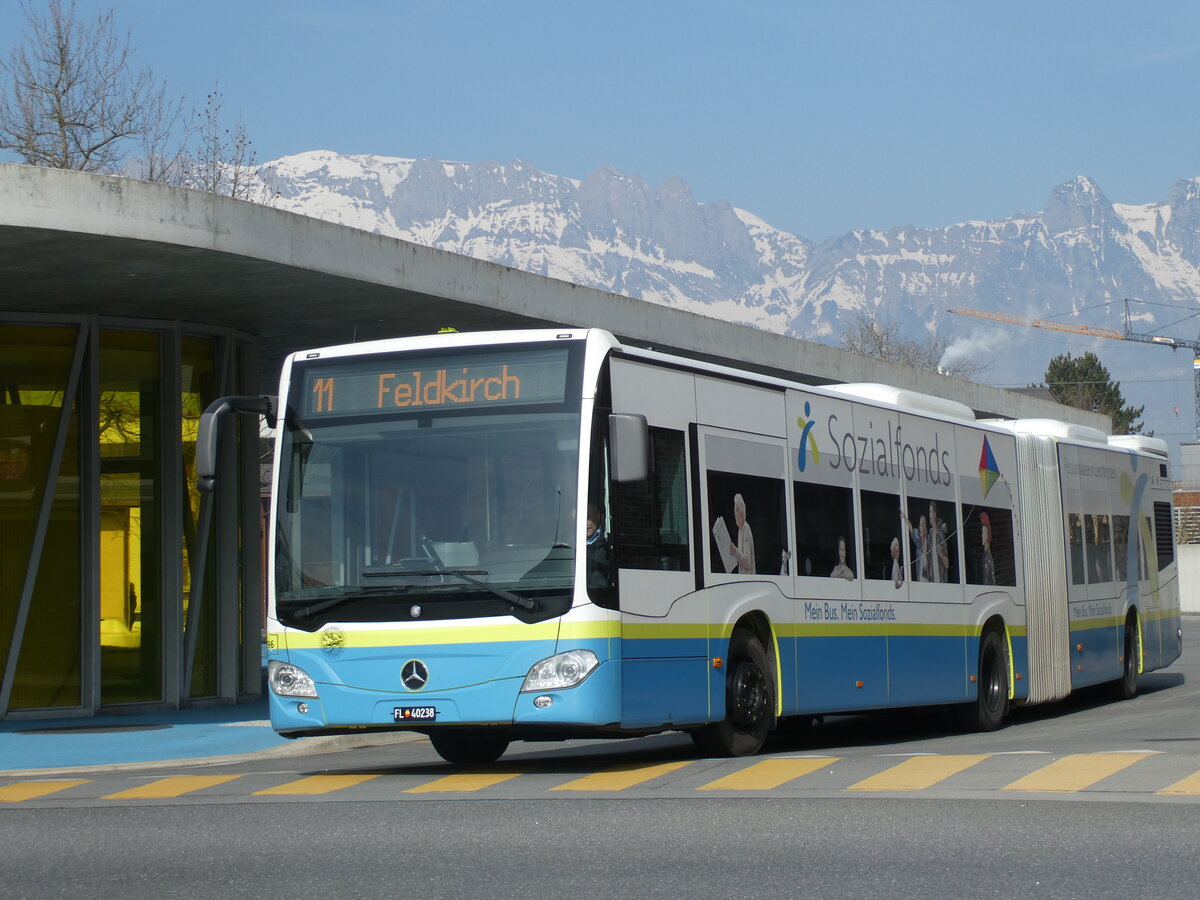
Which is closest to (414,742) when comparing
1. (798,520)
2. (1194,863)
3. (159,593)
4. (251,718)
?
(251,718)

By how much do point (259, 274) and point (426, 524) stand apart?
24.3ft

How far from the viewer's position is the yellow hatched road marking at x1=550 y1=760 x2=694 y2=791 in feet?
35.2

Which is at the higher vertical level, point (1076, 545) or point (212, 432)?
point (212, 432)

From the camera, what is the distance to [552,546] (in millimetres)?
10891

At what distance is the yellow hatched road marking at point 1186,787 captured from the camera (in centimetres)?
962

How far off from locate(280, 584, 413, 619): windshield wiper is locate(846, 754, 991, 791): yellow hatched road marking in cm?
315

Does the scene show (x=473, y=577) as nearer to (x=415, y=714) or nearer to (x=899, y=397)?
(x=415, y=714)

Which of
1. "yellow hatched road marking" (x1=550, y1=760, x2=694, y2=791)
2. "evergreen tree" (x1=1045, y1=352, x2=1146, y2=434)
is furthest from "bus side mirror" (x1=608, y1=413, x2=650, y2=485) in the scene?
"evergreen tree" (x1=1045, y1=352, x2=1146, y2=434)

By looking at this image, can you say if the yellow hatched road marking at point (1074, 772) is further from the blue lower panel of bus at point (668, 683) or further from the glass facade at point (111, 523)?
the glass facade at point (111, 523)

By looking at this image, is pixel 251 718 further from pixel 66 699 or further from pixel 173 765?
pixel 173 765

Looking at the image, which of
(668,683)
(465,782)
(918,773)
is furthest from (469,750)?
(918,773)

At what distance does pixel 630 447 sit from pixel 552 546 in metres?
0.82

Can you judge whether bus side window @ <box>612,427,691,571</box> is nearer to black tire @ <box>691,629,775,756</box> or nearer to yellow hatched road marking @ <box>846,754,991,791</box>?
black tire @ <box>691,629,775,756</box>

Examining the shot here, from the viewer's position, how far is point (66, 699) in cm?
1973
